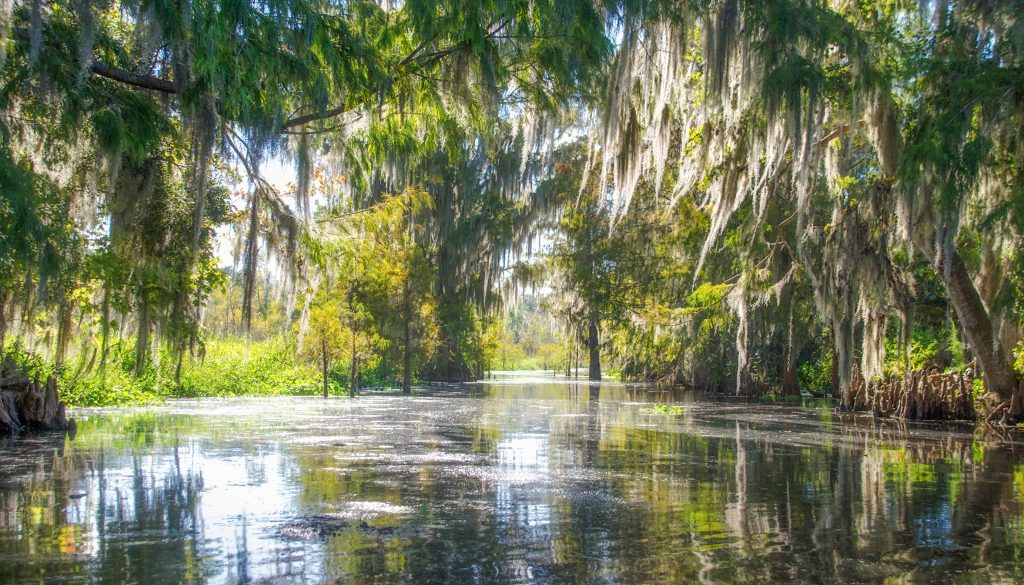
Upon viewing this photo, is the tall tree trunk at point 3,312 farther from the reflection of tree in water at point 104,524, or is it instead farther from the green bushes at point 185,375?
the reflection of tree in water at point 104,524

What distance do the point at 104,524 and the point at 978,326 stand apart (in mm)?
11181

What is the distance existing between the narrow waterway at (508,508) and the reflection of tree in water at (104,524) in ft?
0.07

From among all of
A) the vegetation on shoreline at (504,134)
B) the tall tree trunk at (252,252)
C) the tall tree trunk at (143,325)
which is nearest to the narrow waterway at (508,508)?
the tall tree trunk at (143,325)

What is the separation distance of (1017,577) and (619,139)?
8262 mm

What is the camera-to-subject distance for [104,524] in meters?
5.20

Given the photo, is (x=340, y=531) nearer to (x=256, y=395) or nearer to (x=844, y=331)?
(x=844, y=331)

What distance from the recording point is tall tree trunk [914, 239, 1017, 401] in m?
12.1

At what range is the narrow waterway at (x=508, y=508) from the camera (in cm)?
425

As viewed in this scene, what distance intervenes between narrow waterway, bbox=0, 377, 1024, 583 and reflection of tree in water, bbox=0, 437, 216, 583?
0.07ft

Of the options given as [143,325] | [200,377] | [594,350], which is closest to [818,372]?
[200,377]

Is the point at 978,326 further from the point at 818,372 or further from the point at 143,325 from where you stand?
the point at 818,372

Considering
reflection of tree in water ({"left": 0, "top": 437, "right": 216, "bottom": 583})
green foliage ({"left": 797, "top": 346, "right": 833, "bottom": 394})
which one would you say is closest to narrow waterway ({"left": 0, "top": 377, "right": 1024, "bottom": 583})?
reflection of tree in water ({"left": 0, "top": 437, "right": 216, "bottom": 583})

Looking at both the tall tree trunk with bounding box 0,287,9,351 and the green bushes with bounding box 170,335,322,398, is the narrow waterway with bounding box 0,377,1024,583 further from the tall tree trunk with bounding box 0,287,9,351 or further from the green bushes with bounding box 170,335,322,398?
the green bushes with bounding box 170,335,322,398

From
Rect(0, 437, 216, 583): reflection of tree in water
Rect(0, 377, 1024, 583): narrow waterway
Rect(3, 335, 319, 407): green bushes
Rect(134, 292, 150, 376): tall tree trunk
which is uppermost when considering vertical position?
Rect(134, 292, 150, 376): tall tree trunk
